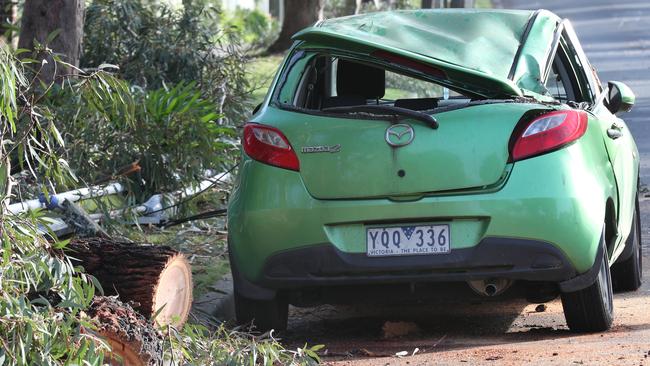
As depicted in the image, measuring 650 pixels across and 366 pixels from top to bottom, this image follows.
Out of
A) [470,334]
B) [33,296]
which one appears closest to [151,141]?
[470,334]

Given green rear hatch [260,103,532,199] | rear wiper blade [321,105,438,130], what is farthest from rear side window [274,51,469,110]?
green rear hatch [260,103,532,199]

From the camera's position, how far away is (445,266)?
6.46 m

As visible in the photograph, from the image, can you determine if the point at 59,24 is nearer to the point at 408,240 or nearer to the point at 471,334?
the point at 471,334

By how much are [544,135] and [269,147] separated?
1.32m

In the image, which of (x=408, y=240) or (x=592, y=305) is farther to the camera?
(x=592, y=305)

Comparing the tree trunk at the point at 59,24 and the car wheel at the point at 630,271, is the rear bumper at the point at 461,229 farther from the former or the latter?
the tree trunk at the point at 59,24

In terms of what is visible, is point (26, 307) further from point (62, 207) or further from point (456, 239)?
point (62, 207)

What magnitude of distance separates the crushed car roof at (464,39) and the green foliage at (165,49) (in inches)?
214

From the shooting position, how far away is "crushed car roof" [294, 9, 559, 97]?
681 centimetres

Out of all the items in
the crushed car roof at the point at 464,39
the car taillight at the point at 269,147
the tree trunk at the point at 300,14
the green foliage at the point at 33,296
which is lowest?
the tree trunk at the point at 300,14

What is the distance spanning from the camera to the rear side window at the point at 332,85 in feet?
23.6

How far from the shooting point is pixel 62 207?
29.7 ft

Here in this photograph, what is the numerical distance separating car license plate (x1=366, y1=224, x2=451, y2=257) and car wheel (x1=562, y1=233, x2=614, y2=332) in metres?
0.71

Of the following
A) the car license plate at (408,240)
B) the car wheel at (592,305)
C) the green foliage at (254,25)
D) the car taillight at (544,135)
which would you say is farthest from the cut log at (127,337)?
the green foliage at (254,25)
